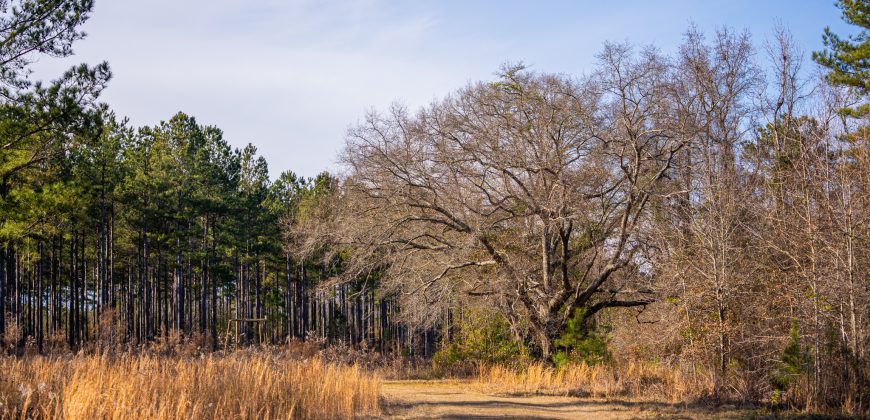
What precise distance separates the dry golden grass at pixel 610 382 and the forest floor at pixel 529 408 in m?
0.80

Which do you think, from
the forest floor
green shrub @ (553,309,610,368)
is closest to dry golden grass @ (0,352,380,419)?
the forest floor

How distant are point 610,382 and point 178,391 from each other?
11.2m

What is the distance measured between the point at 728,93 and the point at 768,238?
633cm

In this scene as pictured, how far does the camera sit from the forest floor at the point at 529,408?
12664 mm

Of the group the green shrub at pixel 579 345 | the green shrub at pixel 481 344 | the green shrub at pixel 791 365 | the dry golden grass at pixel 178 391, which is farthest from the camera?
the green shrub at pixel 481 344

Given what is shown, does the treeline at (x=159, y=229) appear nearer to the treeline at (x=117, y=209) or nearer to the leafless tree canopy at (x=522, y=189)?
the treeline at (x=117, y=209)

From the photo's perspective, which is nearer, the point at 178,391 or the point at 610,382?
the point at 178,391

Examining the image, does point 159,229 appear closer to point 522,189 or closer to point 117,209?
point 117,209

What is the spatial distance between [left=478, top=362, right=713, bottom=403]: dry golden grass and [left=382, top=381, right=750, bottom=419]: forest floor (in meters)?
0.80

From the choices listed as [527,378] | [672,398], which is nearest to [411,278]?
[527,378]

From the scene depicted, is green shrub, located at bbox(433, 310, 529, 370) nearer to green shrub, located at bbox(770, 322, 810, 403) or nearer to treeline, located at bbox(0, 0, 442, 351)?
treeline, located at bbox(0, 0, 442, 351)

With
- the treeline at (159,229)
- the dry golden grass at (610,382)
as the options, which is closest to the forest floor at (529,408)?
the dry golden grass at (610,382)

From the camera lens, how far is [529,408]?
14273mm

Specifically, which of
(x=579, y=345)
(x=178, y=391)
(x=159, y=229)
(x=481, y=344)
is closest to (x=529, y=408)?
(x=579, y=345)
